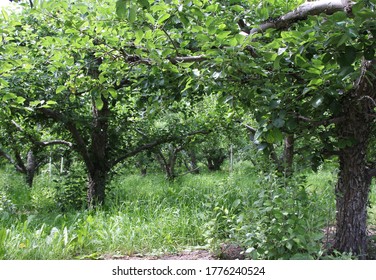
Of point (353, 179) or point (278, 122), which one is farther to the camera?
point (353, 179)

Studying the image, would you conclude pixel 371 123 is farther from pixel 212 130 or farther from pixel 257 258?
pixel 212 130

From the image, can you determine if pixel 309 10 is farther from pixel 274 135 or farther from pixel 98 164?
pixel 98 164

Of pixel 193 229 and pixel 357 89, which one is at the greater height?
pixel 357 89

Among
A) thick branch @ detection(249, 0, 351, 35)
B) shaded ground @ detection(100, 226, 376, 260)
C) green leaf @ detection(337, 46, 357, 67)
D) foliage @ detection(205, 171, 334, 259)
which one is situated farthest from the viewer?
shaded ground @ detection(100, 226, 376, 260)


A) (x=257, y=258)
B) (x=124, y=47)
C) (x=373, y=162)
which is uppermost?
(x=124, y=47)

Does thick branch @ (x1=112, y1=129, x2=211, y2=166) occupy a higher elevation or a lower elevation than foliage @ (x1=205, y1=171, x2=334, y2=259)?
higher

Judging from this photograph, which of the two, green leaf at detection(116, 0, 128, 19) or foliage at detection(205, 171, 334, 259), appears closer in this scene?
green leaf at detection(116, 0, 128, 19)

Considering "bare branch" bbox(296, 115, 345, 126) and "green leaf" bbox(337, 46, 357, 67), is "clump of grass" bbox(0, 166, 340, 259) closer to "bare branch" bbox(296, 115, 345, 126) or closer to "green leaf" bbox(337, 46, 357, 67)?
"bare branch" bbox(296, 115, 345, 126)

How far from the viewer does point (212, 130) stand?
5.43m

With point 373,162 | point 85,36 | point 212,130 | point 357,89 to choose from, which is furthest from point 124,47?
point 212,130

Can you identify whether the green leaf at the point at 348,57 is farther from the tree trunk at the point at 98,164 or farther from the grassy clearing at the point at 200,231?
the tree trunk at the point at 98,164

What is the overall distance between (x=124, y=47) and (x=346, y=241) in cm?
222

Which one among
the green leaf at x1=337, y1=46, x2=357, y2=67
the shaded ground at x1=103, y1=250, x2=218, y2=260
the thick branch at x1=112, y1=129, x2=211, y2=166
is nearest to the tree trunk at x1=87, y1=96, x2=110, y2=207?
the thick branch at x1=112, y1=129, x2=211, y2=166

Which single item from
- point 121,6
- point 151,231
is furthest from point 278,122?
point 151,231
